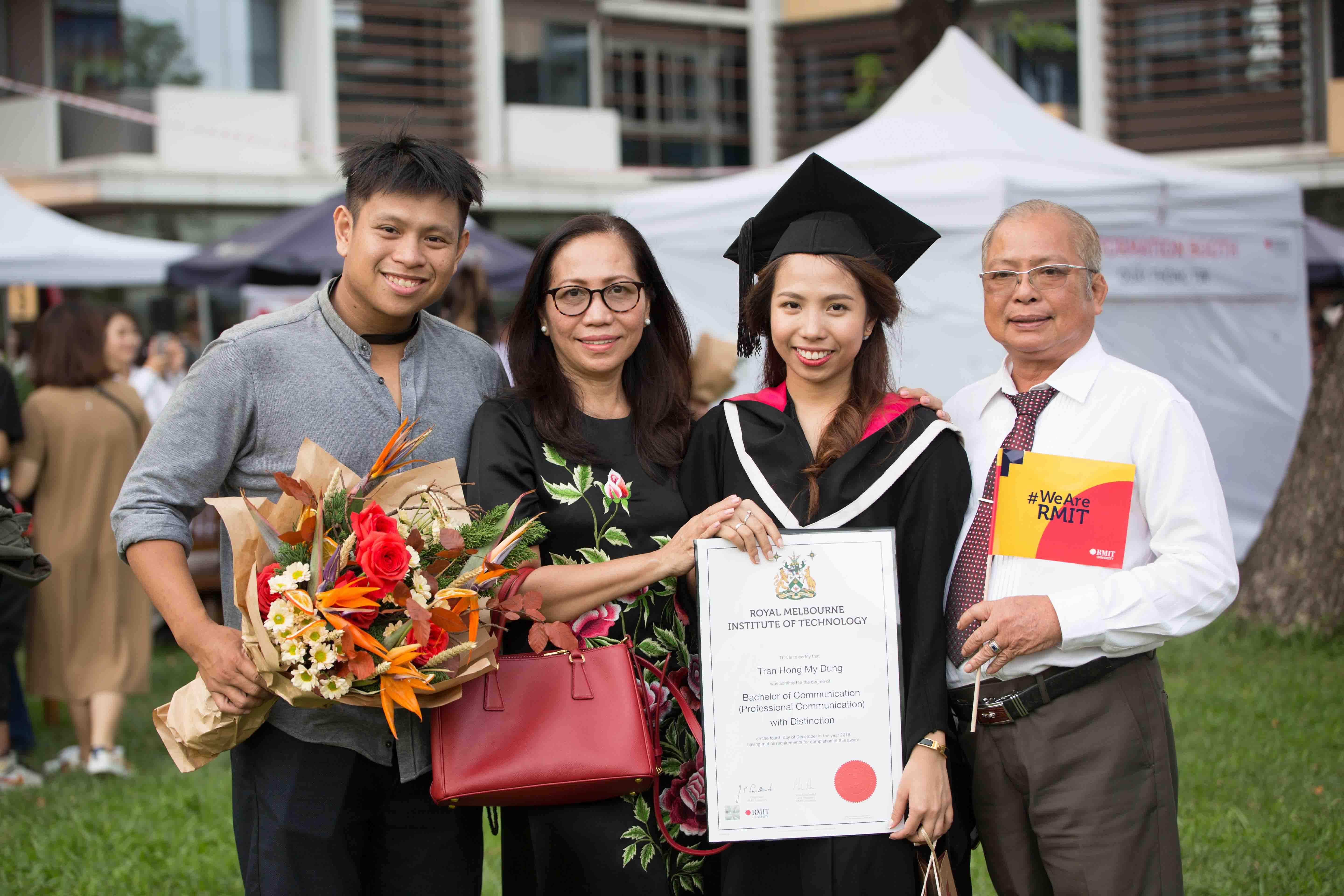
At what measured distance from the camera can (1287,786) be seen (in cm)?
496

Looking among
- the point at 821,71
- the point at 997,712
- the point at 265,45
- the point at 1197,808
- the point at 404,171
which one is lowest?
the point at 1197,808

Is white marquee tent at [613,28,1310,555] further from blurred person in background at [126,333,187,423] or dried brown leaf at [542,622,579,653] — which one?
dried brown leaf at [542,622,579,653]

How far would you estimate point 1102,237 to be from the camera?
27.6 ft

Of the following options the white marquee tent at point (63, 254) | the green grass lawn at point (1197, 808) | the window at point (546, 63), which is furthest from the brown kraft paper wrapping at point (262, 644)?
the window at point (546, 63)

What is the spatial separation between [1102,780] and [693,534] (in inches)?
37.5

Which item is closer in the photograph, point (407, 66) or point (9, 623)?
point (9, 623)

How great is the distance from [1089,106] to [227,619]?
71.5 feet

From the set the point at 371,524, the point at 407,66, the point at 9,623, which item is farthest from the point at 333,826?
the point at 407,66

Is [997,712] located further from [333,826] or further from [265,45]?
[265,45]

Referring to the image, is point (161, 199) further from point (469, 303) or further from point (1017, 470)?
point (1017, 470)

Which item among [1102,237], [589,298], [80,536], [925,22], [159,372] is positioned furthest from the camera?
[925,22]

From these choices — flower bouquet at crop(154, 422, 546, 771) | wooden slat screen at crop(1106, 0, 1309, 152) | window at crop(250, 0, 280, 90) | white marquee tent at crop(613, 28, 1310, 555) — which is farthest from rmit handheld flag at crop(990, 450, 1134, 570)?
wooden slat screen at crop(1106, 0, 1309, 152)

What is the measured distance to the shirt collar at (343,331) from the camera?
2.77 meters
